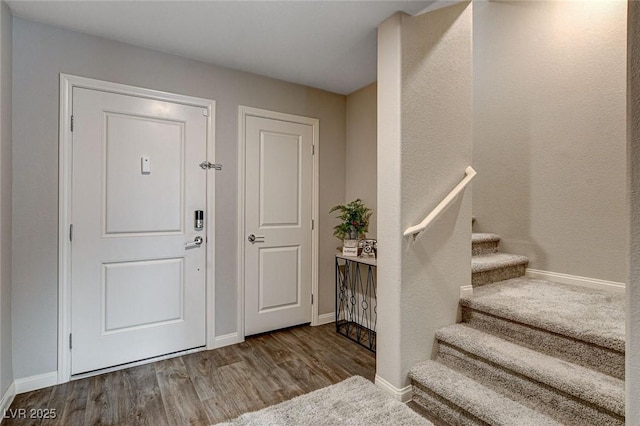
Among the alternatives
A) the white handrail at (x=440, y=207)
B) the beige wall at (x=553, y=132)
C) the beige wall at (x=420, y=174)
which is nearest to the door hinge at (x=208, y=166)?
the beige wall at (x=420, y=174)

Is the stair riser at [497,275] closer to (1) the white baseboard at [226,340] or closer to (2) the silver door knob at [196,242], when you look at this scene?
(1) the white baseboard at [226,340]

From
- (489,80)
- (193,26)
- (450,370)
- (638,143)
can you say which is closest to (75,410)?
(450,370)

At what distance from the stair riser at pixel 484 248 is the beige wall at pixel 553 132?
0.10 meters

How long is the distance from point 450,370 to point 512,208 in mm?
1594

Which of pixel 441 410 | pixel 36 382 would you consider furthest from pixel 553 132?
pixel 36 382

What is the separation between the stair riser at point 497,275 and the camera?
7.75 ft

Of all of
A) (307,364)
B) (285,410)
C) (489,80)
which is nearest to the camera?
(285,410)

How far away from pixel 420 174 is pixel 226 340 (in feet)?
6.97

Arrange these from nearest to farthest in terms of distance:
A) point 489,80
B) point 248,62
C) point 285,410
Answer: point 285,410, point 248,62, point 489,80

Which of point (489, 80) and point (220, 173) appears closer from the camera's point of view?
point (220, 173)

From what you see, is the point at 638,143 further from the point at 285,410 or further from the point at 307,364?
the point at 307,364

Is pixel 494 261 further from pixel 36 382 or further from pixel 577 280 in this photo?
pixel 36 382

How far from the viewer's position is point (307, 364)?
7.98ft

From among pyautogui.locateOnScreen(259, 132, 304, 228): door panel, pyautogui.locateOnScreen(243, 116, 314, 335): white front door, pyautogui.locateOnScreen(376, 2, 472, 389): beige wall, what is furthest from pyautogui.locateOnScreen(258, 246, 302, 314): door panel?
pyautogui.locateOnScreen(376, 2, 472, 389): beige wall
